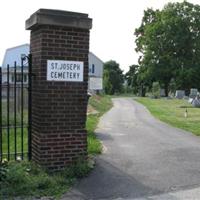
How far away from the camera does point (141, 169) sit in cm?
1058

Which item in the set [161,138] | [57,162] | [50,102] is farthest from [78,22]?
[161,138]

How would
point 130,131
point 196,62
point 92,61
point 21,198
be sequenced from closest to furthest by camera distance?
point 21,198 < point 130,131 < point 196,62 < point 92,61

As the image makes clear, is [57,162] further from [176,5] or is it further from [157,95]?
[176,5]

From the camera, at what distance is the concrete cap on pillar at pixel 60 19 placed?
9.70 metres

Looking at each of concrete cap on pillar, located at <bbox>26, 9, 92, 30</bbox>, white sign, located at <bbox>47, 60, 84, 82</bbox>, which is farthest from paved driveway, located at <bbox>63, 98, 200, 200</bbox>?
concrete cap on pillar, located at <bbox>26, 9, 92, 30</bbox>

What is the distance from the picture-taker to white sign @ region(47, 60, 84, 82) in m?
9.82

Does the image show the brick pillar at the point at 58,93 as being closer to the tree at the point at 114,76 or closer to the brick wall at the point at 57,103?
the brick wall at the point at 57,103

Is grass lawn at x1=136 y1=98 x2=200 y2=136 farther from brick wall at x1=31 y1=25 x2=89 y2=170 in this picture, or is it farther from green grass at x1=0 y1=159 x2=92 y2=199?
green grass at x1=0 y1=159 x2=92 y2=199

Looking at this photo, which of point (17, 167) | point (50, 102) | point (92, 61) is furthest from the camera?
point (92, 61)

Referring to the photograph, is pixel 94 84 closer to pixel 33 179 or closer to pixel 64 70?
pixel 64 70

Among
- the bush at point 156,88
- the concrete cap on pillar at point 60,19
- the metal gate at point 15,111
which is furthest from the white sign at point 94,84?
the bush at point 156,88

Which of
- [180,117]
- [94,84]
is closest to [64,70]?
[180,117]

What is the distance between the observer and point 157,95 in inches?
3071

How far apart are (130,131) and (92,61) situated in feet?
234
